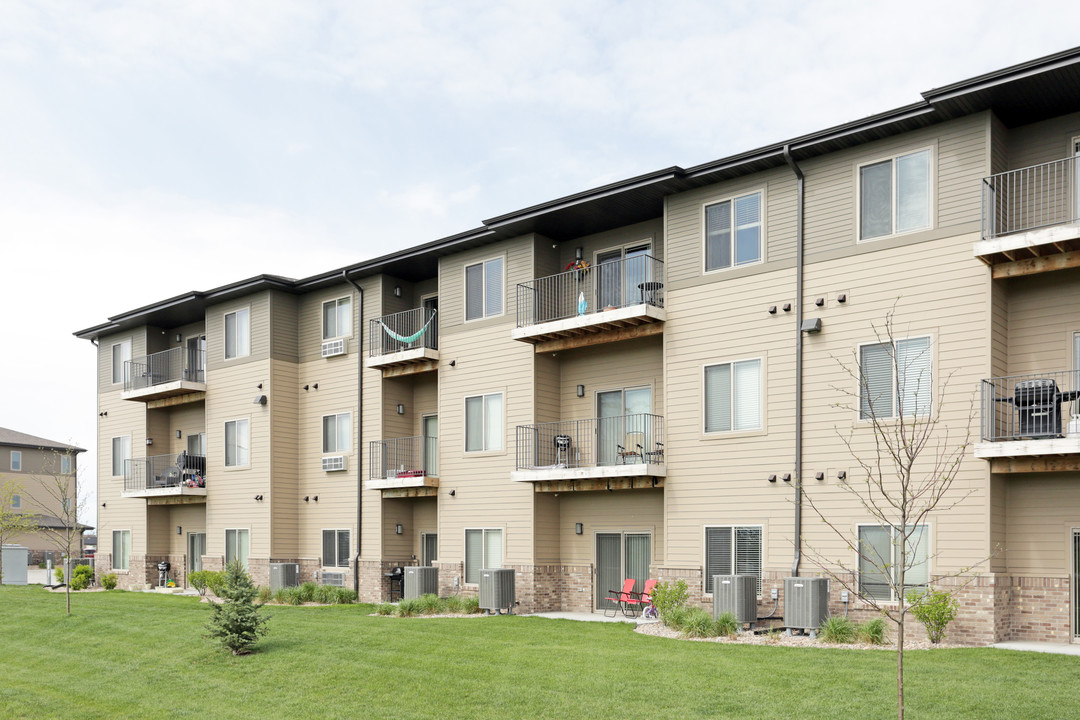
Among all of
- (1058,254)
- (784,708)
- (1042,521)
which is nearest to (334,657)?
(784,708)

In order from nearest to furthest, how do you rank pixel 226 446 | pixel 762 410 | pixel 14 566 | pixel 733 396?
1. pixel 762 410
2. pixel 733 396
3. pixel 226 446
4. pixel 14 566

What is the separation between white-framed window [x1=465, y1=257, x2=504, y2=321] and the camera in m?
22.7

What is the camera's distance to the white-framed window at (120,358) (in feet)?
108

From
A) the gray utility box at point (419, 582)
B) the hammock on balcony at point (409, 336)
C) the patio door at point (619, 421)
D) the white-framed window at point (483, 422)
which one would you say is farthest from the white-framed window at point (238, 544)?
the patio door at point (619, 421)

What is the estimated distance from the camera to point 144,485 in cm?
3144

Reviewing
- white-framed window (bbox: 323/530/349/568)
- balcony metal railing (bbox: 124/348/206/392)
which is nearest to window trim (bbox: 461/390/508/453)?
white-framed window (bbox: 323/530/349/568)

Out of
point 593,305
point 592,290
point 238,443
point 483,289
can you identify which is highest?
point 483,289

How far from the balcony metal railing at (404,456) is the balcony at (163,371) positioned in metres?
8.20

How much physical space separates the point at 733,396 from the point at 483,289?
7753 millimetres

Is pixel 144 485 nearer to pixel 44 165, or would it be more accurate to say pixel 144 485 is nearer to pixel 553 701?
pixel 44 165

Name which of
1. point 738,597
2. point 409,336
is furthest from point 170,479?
point 738,597

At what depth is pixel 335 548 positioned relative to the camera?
26188mm

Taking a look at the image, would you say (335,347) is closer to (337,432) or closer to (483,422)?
Result: (337,432)

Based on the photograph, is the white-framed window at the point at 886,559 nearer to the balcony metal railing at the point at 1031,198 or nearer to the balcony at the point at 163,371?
the balcony metal railing at the point at 1031,198
